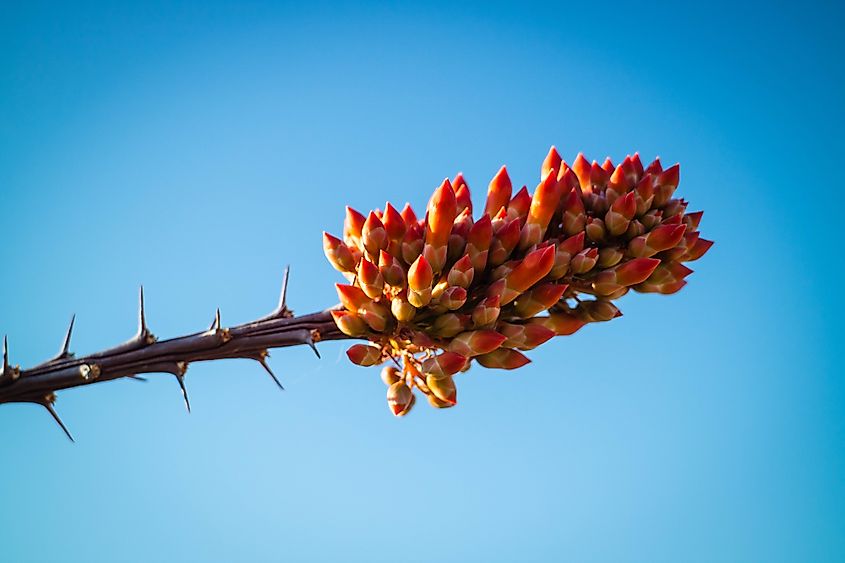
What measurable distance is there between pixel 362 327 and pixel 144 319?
1.92 ft

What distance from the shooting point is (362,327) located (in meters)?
1.61

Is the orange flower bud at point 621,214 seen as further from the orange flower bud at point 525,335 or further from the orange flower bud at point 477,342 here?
the orange flower bud at point 477,342

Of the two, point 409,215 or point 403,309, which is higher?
point 409,215

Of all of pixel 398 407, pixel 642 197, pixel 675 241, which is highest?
pixel 642 197

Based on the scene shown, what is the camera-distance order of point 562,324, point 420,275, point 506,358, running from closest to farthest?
point 420,275 < point 506,358 < point 562,324

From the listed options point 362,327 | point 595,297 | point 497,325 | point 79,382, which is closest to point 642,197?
point 595,297

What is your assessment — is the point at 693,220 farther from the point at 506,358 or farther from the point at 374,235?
the point at 374,235

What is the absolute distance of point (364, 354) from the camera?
161 cm

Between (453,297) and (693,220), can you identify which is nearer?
(453,297)

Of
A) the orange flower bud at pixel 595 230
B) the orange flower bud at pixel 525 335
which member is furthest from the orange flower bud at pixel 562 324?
the orange flower bud at pixel 595 230

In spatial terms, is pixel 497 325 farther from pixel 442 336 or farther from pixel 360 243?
pixel 360 243

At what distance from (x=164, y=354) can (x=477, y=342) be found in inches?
28.7

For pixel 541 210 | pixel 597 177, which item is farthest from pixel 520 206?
pixel 597 177

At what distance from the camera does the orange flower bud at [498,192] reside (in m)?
1.83
